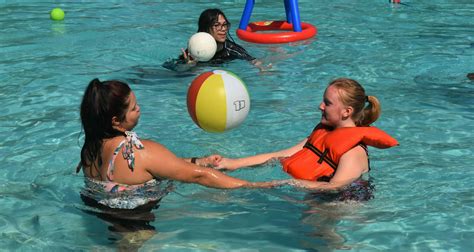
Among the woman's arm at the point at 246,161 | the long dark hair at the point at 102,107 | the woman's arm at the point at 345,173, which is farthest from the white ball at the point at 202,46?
the long dark hair at the point at 102,107

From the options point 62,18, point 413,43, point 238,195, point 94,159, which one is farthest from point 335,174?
point 62,18

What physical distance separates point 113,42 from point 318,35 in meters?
3.13

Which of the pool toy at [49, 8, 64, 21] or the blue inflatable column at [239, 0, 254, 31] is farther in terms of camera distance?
the pool toy at [49, 8, 64, 21]

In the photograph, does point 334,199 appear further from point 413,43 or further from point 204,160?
point 413,43

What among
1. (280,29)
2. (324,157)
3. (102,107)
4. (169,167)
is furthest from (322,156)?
(280,29)

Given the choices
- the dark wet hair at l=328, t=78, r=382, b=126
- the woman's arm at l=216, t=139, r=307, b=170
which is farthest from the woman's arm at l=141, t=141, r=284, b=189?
the dark wet hair at l=328, t=78, r=382, b=126

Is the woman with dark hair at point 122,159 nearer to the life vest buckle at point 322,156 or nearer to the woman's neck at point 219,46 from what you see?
the life vest buckle at point 322,156

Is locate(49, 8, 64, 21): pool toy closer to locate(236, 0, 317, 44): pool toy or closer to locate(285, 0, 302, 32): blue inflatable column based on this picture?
locate(236, 0, 317, 44): pool toy

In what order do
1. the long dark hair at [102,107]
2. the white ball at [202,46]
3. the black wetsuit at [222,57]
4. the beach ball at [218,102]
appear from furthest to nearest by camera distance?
the black wetsuit at [222,57]
the white ball at [202,46]
the beach ball at [218,102]
the long dark hair at [102,107]

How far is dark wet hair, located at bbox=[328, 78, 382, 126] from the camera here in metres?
4.93

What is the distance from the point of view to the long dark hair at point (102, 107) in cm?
436

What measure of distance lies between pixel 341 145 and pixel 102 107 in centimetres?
164

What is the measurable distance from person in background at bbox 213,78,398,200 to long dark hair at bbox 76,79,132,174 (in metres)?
1.32

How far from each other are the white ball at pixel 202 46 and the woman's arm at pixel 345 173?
12.8 ft
